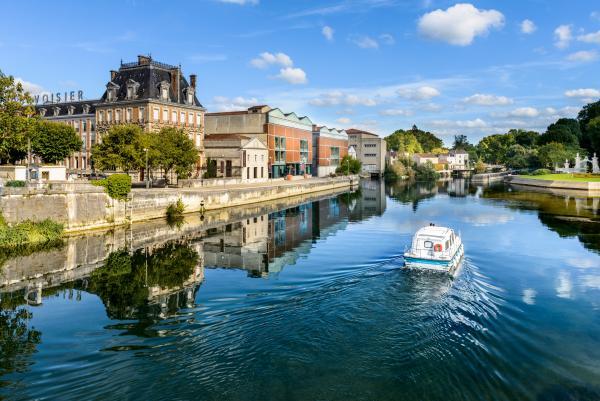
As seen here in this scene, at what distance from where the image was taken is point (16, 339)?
17.0 meters

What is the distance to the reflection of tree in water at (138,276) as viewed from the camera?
21234 mm

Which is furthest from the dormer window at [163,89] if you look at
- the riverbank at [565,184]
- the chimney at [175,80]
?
the riverbank at [565,184]

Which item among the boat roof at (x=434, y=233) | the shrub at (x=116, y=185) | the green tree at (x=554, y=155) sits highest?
the green tree at (x=554, y=155)

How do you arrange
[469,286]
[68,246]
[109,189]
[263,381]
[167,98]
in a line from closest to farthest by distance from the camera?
[263,381], [469,286], [68,246], [109,189], [167,98]

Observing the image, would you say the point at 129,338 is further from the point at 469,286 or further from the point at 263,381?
the point at 469,286

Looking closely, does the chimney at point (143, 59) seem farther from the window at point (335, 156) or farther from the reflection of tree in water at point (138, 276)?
the window at point (335, 156)

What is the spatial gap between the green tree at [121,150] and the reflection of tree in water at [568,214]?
4575cm

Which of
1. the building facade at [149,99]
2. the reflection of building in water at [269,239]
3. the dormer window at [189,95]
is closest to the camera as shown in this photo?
the reflection of building in water at [269,239]

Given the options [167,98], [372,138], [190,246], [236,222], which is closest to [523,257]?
[190,246]

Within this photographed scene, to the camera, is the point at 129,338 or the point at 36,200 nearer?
the point at 129,338

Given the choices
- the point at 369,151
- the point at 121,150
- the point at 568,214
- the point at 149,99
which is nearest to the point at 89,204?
the point at 121,150

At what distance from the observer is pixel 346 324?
17984 mm

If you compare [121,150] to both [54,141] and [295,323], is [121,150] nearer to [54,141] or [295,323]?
[54,141]

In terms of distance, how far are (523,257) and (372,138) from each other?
127 meters
